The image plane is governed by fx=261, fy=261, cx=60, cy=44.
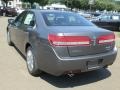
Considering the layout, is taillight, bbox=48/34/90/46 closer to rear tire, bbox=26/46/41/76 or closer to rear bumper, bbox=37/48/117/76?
rear bumper, bbox=37/48/117/76

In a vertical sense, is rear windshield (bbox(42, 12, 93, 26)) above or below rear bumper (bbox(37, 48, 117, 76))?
above

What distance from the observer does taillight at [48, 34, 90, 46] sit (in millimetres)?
5152

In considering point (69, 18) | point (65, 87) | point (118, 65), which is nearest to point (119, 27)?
point (118, 65)

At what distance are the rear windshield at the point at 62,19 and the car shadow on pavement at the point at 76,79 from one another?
1238 mm

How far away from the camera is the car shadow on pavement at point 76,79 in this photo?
565 centimetres

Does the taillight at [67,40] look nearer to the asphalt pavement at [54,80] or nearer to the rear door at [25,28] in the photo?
the asphalt pavement at [54,80]

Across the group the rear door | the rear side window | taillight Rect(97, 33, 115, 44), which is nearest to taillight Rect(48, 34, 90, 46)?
taillight Rect(97, 33, 115, 44)

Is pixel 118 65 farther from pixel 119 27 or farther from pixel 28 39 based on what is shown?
pixel 119 27

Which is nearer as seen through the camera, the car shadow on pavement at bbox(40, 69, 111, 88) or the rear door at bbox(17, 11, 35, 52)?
the car shadow on pavement at bbox(40, 69, 111, 88)

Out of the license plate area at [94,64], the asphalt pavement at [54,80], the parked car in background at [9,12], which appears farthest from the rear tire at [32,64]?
the parked car in background at [9,12]

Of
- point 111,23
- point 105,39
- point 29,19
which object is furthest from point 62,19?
point 111,23

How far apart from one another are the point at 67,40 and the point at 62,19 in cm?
132

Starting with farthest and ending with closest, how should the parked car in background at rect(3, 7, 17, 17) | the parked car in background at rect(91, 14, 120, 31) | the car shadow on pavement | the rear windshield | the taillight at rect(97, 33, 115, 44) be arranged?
the parked car in background at rect(3, 7, 17, 17) < the parked car in background at rect(91, 14, 120, 31) < the rear windshield < the car shadow on pavement < the taillight at rect(97, 33, 115, 44)

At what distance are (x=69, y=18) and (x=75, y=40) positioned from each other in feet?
4.64
